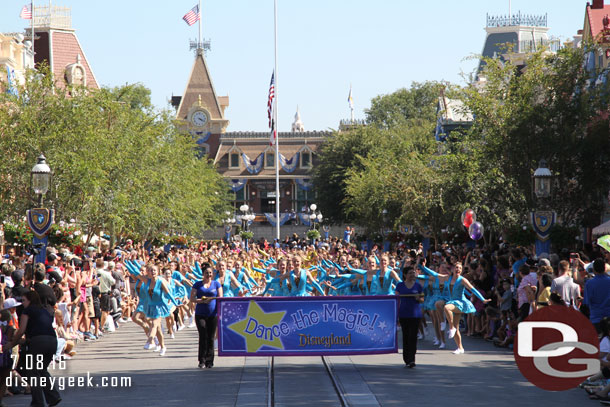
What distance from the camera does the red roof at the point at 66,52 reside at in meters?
73.1

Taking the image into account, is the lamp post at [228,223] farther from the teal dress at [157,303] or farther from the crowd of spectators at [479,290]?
the teal dress at [157,303]

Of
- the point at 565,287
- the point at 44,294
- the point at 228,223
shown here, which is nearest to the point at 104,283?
the point at 44,294

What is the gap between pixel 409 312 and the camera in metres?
15.9

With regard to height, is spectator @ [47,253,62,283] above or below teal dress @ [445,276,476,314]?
above

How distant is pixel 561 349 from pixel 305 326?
4128 mm

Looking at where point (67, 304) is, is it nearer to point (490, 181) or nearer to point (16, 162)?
point (16, 162)

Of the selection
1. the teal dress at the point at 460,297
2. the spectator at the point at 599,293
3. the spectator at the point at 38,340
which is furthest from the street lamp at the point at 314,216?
the spectator at the point at 38,340

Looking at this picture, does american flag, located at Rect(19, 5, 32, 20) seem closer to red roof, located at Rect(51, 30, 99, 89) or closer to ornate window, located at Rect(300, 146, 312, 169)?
red roof, located at Rect(51, 30, 99, 89)

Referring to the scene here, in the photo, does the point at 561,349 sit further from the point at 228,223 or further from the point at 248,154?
the point at 248,154

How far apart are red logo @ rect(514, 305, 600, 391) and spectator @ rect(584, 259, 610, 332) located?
0.55ft

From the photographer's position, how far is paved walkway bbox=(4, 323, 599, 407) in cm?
1218

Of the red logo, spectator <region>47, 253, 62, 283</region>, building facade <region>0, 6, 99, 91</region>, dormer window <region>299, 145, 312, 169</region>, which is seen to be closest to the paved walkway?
the red logo

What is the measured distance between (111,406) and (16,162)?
66.6ft

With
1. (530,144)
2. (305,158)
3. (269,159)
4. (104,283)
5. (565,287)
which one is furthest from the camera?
(269,159)
